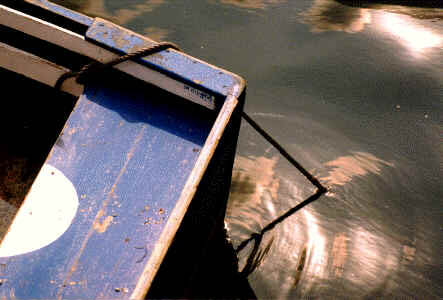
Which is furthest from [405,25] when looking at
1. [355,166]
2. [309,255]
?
[309,255]

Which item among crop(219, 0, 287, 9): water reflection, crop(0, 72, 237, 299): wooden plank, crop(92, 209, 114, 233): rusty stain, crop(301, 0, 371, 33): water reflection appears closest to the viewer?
crop(0, 72, 237, 299): wooden plank

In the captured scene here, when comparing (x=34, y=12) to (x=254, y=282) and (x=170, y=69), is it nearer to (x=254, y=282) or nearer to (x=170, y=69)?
(x=170, y=69)

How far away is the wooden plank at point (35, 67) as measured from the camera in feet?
Answer: 6.86

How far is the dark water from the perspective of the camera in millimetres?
2768

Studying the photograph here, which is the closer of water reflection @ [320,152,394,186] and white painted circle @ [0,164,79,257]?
white painted circle @ [0,164,79,257]

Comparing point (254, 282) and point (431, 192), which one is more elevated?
point (431, 192)

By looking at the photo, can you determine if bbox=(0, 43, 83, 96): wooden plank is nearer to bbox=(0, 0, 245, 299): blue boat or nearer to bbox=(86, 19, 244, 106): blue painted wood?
bbox=(0, 0, 245, 299): blue boat

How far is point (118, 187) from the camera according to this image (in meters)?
1.71

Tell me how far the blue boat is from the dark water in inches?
42.3

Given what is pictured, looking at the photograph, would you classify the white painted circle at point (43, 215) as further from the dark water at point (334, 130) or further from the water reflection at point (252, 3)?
the water reflection at point (252, 3)

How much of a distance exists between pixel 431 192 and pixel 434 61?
6.47 feet

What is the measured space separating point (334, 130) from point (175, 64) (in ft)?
8.16

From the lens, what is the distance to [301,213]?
3064 millimetres

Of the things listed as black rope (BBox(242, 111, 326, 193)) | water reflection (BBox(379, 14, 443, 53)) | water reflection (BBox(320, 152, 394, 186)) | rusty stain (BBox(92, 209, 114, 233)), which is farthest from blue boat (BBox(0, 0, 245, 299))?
water reflection (BBox(379, 14, 443, 53))
